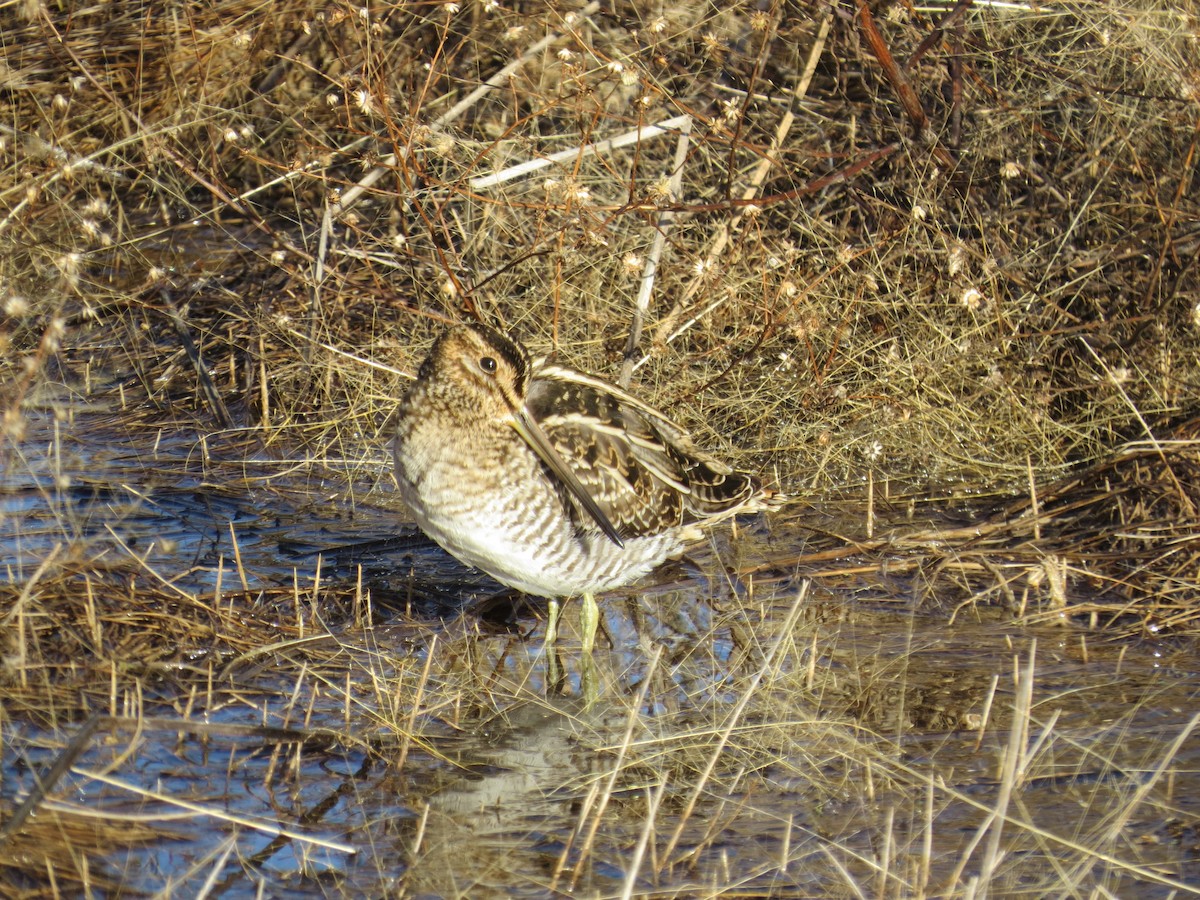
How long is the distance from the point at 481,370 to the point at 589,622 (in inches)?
30.9

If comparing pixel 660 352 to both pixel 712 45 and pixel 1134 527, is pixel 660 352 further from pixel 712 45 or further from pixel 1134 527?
pixel 1134 527

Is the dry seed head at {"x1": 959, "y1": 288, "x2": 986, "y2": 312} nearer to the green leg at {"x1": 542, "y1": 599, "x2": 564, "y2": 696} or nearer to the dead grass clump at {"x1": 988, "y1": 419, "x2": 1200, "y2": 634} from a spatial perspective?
the dead grass clump at {"x1": 988, "y1": 419, "x2": 1200, "y2": 634}

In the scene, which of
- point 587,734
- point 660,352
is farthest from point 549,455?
point 660,352

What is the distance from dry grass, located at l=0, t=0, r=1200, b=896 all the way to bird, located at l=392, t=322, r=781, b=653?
307mm

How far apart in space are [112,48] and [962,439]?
14.0 ft

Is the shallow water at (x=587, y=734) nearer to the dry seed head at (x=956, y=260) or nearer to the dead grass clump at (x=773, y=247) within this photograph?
the dead grass clump at (x=773, y=247)

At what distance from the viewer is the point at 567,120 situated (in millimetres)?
6430

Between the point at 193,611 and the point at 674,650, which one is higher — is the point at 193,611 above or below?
above

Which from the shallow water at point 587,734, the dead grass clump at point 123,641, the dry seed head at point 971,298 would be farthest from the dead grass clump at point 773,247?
the dead grass clump at point 123,641

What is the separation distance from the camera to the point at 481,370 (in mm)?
4309

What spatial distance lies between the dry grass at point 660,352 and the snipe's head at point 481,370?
67cm

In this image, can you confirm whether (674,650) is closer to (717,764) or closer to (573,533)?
(573,533)

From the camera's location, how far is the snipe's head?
427cm

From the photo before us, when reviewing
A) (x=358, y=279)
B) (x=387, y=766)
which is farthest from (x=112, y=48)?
(x=387, y=766)
